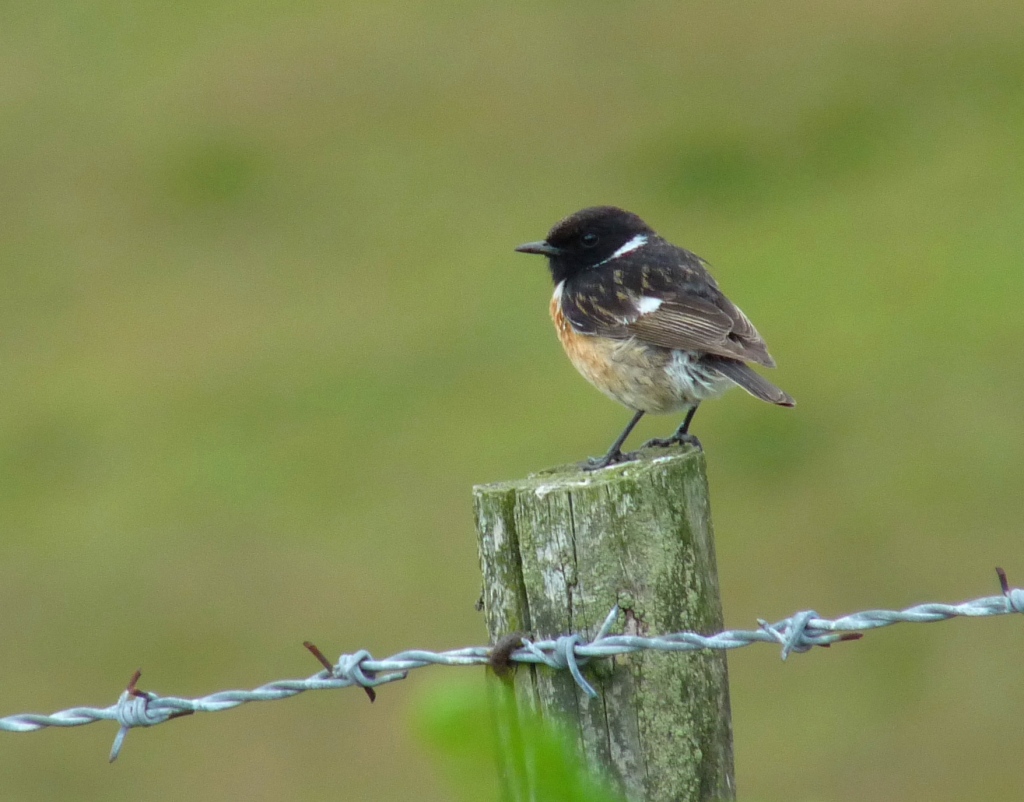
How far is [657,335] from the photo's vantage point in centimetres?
616

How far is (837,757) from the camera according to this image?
10945 millimetres

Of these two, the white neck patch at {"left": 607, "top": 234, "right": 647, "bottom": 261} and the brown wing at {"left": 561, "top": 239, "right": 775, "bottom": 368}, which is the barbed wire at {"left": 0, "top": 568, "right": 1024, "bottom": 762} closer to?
the brown wing at {"left": 561, "top": 239, "right": 775, "bottom": 368}

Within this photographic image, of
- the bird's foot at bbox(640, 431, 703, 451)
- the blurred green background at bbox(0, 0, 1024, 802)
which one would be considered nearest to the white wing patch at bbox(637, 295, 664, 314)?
the bird's foot at bbox(640, 431, 703, 451)

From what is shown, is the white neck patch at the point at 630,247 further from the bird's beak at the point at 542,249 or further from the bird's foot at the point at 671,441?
the bird's foot at the point at 671,441

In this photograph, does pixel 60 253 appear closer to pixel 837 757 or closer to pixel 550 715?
pixel 837 757

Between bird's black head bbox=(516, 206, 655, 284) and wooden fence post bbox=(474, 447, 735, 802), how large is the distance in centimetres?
372

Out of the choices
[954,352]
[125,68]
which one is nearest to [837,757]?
[954,352]

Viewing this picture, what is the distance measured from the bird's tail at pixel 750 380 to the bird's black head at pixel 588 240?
1.24 m

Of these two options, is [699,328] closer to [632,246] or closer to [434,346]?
[632,246]

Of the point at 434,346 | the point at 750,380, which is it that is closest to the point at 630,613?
the point at 750,380

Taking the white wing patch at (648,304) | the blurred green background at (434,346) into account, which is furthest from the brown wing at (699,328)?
the blurred green background at (434,346)

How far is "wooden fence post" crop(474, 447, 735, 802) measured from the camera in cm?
346

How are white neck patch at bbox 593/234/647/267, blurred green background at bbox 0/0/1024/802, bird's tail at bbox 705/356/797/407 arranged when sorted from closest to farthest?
bird's tail at bbox 705/356/797/407 < white neck patch at bbox 593/234/647/267 < blurred green background at bbox 0/0/1024/802

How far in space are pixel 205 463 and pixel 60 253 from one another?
6246 millimetres
